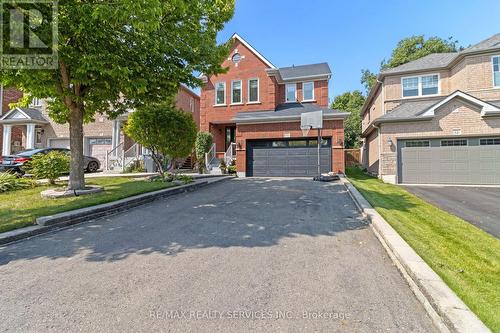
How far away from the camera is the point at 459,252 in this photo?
392 centimetres

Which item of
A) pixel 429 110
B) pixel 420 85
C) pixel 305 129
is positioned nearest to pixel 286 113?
pixel 305 129

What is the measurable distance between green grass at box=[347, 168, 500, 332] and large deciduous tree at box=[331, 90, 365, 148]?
28.4 m

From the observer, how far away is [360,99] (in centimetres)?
3919

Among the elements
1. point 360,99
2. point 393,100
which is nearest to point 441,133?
point 393,100

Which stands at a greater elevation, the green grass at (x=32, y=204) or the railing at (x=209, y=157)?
the railing at (x=209, y=157)

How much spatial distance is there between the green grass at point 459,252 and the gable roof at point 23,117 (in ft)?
81.0

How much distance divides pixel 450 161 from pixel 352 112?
25181 mm

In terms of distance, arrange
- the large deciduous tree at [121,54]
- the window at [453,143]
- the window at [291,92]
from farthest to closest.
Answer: the window at [291,92] < the window at [453,143] < the large deciduous tree at [121,54]

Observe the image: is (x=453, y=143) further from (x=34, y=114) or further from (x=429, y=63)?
(x=34, y=114)

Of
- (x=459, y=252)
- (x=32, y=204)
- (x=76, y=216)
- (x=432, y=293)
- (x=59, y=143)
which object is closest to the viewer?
(x=432, y=293)

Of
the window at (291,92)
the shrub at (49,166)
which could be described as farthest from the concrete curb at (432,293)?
the window at (291,92)

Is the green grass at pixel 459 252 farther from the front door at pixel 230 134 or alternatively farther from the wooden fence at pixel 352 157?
the wooden fence at pixel 352 157

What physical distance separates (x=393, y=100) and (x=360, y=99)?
77.4 feet

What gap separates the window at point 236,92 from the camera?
63.8 ft
